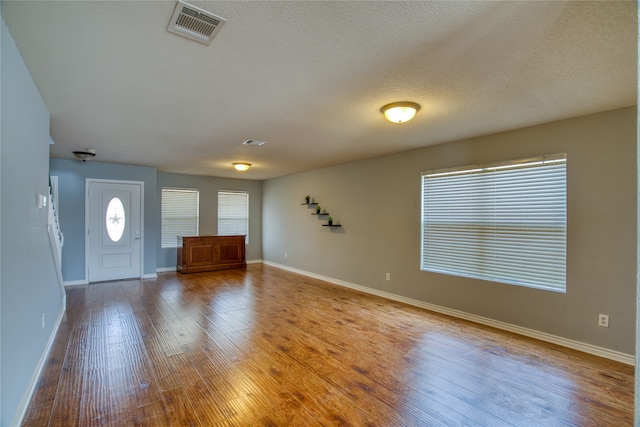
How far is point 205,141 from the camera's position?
14.4 ft

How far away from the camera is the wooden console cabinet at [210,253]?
7.22 metres

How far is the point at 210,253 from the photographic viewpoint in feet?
24.7

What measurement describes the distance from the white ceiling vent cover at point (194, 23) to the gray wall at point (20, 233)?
98 centimetres

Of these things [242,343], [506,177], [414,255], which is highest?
[506,177]

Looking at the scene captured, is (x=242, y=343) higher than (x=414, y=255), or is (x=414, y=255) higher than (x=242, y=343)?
(x=414, y=255)

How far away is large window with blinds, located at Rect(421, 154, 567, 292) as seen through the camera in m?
3.41

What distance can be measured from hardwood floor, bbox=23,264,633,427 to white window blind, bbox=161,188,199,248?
3.38 meters

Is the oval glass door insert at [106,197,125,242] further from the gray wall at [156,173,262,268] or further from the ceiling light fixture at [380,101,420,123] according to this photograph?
the ceiling light fixture at [380,101,420,123]

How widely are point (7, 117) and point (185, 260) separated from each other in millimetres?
5777

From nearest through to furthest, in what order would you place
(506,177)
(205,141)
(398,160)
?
(506,177) < (205,141) < (398,160)

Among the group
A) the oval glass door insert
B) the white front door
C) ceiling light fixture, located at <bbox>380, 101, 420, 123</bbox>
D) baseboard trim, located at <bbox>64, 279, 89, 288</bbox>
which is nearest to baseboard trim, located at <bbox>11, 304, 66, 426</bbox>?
baseboard trim, located at <bbox>64, 279, 89, 288</bbox>

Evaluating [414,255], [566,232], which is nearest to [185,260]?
[414,255]

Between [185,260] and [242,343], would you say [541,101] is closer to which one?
[242,343]

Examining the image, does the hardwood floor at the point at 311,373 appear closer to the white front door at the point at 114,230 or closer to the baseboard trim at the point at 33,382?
the baseboard trim at the point at 33,382
